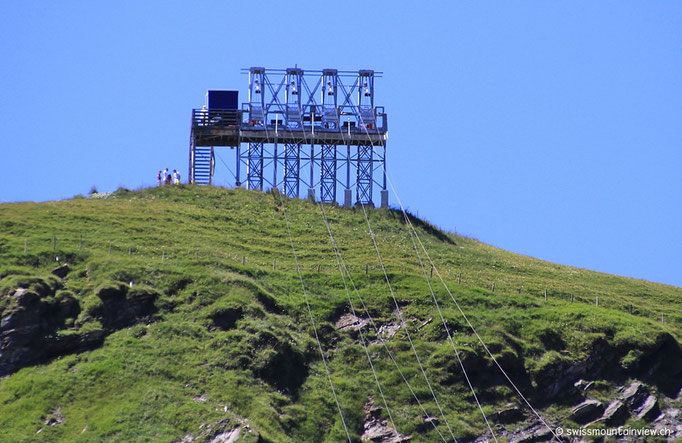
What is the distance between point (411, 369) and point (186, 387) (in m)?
13.1

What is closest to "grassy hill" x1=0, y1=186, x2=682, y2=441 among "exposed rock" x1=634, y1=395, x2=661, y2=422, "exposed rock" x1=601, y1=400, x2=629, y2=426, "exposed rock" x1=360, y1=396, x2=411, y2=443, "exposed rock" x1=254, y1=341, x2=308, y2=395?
"exposed rock" x1=254, y1=341, x2=308, y2=395

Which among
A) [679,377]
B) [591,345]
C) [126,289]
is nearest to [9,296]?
[126,289]

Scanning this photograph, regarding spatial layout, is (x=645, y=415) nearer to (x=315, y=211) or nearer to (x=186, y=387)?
(x=186, y=387)

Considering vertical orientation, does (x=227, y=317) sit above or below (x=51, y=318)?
above

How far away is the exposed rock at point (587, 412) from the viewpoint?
74750 millimetres

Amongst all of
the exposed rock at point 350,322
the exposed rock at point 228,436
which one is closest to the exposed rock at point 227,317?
the exposed rock at point 350,322

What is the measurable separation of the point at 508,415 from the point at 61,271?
91.6 ft

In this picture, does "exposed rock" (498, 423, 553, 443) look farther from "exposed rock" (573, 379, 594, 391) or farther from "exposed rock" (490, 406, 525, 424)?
"exposed rock" (573, 379, 594, 391)

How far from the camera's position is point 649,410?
75.6m

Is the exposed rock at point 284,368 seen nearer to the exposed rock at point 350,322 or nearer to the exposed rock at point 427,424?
the exposed rock at point 350,322

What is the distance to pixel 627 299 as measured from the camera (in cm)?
9200

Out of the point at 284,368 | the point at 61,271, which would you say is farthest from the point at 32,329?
the point at 284,368

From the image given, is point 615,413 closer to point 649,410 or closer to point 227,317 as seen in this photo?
point 649,410

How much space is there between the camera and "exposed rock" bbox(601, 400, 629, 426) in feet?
245
